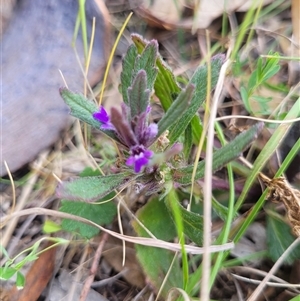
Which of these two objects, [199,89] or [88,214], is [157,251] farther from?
[199,89]

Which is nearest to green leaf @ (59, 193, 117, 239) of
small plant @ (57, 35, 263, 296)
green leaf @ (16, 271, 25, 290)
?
small plant @ (57, 35, 263, 296)

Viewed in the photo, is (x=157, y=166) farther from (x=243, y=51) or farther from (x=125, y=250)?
(x=243, y=51)

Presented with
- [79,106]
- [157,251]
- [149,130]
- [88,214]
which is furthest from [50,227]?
[149,130]

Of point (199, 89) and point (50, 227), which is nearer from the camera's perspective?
point (199, 89)

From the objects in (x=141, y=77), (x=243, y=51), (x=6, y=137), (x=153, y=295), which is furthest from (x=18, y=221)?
(x=243, y=51)

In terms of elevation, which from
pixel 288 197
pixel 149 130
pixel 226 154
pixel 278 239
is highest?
pixel 149 130

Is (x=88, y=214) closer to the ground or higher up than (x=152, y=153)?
closer to the ground

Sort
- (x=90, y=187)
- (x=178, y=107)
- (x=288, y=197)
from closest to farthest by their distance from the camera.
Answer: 1. (x=178, y=107)
2. (x=90, y=187)
3. (x=288, y=197)
